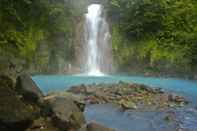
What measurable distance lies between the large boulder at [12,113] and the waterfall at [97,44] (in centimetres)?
2228

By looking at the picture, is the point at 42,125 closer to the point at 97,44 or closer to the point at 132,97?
the point at 132,97

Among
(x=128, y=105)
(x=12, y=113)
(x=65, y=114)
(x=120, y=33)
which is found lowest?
(x=128, y=105)

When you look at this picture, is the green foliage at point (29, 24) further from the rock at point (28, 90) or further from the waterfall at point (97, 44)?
the rock at point (28, 90)

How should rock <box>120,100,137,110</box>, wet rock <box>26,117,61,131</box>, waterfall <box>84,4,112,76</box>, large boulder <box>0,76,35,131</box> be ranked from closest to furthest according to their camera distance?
large boulder <box>0,76,35,131</box> < wet rock <box>26,117,61,131</box> < rock <box>120,100,137,110</box> < waterfall <box>84,4,112,76</box>

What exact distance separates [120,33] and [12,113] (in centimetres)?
2480

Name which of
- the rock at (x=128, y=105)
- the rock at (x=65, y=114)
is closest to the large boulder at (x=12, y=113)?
the rock at (x=65, y=114)

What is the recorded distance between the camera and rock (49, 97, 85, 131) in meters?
10.3

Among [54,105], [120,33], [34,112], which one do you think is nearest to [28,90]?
[54,105]

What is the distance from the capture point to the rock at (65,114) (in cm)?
1027

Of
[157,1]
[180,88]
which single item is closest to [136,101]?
[180,88]

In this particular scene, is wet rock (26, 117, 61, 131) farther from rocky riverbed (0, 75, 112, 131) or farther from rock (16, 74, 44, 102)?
rock (16, 74, 44, 102)

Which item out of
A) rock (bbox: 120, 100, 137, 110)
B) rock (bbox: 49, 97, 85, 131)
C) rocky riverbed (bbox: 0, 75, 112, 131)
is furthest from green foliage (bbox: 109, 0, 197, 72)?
rock (bbox: 49, 97, 85, 131)

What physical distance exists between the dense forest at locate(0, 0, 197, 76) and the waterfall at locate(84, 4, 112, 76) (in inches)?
32.1

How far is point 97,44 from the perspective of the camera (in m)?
33.2
